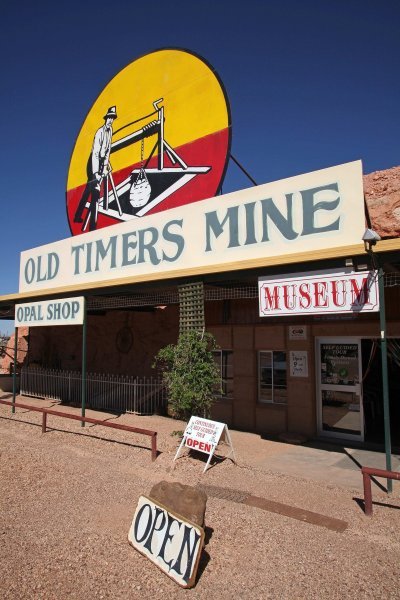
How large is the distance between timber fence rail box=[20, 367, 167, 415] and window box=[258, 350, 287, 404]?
10.6 ft

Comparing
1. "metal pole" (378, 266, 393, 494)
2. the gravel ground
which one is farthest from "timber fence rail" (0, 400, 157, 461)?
"metal pole" (378, 266, 393, 494)

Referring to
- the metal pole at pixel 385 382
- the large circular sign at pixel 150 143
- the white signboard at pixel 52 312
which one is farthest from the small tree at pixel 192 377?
the large circular sign at pixel 150 143

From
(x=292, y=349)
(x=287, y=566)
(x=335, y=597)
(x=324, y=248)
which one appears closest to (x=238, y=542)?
(x=287, y=566)

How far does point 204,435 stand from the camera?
7414 millimetres

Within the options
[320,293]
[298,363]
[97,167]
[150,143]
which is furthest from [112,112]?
[320,293]

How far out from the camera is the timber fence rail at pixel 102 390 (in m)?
13.2

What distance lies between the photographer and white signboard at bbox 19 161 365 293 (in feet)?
24.2

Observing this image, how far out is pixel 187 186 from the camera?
11.9 m

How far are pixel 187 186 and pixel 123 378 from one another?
5894 mm

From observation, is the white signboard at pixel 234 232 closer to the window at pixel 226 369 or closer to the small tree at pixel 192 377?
the small tree at pixel 192 377

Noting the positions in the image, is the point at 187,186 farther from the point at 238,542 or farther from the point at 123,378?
the point at 238,542

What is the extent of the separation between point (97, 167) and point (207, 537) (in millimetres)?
12355

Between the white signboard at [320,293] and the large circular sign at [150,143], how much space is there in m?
4.44

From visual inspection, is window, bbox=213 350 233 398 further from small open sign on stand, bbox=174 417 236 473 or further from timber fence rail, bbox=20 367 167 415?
small open sign on stand, bbox=174 417 236 473
